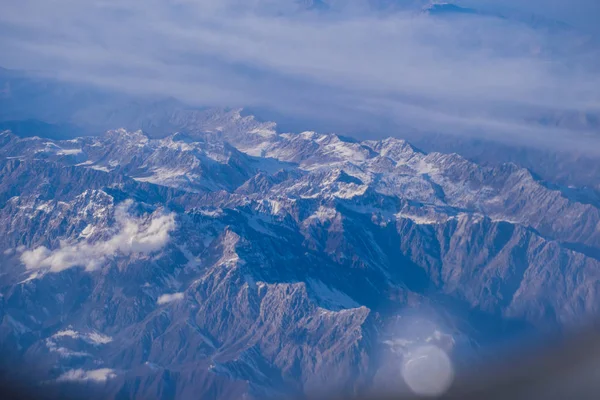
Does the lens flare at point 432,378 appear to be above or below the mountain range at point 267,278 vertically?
above

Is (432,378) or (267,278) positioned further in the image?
(267,278)

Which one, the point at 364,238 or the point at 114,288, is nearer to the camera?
the point at 114,288

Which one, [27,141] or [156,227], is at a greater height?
[156,227]

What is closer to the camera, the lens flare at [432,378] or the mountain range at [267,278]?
the lens flare at [432,378]

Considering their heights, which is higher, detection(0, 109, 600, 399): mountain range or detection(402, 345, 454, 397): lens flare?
detection(402, 345, 454, 397): lens flare

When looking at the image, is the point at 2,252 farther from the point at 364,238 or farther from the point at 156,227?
the point at 364,238

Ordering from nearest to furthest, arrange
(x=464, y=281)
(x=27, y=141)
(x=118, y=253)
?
(x=118, y=253) < (x=464, y=281) < (x=27, y=141)

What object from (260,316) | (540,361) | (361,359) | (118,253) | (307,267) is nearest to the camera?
(540,361)

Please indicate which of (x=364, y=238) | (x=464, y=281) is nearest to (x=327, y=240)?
(x=364, y=238)

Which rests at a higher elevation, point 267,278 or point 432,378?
point 432,378

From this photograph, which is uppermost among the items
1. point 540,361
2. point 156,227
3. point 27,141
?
point 540,361

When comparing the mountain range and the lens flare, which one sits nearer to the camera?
the lens flare
